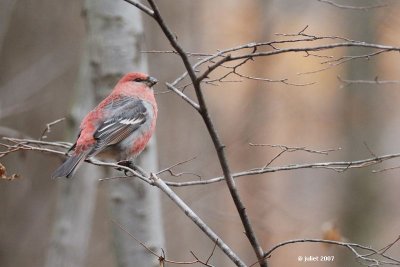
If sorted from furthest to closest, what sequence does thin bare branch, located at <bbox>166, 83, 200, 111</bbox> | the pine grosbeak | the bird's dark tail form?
the pine grosbeak < the bird's dark tail < thin bare branch, located at <bbox>166, 83, 200, 111</bbox>

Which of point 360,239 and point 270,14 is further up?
point 270,14

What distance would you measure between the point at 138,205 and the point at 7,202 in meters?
4.04

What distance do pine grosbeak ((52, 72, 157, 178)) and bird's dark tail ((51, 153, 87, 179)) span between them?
0.16 meters

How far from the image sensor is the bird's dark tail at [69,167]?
4.00 meters

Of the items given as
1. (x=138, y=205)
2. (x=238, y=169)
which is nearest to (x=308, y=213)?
(x=238, y=169)

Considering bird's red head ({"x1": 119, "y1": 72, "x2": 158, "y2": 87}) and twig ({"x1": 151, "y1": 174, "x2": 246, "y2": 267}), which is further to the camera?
bird's red head ({"x1": 119, "y1": 72, "x2": 158, "y2": 87})

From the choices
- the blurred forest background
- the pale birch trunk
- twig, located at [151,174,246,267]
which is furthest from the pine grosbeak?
the blurred forest background

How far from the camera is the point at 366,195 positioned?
27.1 ft

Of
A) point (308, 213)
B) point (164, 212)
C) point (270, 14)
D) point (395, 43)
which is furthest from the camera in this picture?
point (308, 213)

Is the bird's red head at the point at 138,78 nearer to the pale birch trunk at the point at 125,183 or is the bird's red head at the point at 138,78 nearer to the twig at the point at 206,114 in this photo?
the pale birch trunk at the point at 125,183

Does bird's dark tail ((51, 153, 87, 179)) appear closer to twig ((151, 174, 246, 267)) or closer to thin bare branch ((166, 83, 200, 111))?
twig ((151, 174, 246, 267))

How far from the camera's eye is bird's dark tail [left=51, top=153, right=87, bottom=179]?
4001mm

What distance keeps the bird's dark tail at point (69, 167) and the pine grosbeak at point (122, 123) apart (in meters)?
0.16

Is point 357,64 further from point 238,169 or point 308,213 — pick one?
point 308,213
